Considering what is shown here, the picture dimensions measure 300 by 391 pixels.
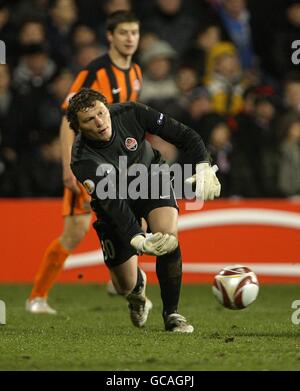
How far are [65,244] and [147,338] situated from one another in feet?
7.19

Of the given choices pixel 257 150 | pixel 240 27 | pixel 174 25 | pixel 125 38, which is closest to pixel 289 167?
pixel 257 150

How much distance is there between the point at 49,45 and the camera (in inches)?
509

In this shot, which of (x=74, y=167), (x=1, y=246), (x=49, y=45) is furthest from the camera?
(x=49, y=45)

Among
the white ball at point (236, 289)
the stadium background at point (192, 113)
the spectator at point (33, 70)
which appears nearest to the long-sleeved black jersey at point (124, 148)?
the white ball at point (236, 289)

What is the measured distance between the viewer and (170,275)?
23.4 feet

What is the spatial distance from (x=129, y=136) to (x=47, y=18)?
6364 millimetres

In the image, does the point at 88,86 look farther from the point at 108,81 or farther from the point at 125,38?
the point at 125,38

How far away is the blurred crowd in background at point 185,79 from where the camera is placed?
1177 centimetres

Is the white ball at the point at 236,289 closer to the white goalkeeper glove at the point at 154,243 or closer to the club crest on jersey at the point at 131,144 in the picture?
the white goalkeeper glove at the point at 154,243

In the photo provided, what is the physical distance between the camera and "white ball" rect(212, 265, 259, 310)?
22.4ft

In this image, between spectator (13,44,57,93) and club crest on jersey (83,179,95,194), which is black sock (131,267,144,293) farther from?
spectator (13,44,57,93)
